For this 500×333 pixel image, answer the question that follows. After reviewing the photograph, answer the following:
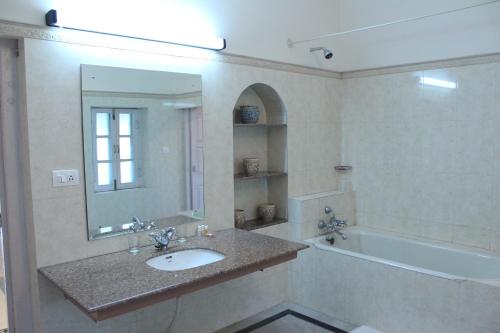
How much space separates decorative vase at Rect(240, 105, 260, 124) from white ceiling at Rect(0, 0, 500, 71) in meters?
0.41

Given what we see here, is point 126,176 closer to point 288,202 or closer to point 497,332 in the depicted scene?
point 288,202

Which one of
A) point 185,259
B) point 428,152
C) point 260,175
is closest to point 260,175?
point 260,175

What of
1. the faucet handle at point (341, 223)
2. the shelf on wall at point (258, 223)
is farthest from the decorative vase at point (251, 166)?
the faucet handle at point (341, 223)

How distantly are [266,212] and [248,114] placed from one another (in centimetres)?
85

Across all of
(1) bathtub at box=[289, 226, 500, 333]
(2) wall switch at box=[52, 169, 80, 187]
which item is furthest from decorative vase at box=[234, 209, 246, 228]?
(2) wall switch at box=[52, 169, 80, 187]

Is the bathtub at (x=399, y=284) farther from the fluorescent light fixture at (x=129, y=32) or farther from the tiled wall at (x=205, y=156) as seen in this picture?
the fluorescent light fixture at (x=129, y=32)

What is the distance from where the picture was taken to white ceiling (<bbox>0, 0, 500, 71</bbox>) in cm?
314

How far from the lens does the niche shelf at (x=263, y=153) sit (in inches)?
142

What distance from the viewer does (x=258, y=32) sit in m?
3.35

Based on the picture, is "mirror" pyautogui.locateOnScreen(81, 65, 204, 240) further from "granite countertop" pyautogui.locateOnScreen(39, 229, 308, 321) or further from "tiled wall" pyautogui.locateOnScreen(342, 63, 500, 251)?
"tiled wall" pyautogui.locateOnScreen(342, 63, 500, 251)

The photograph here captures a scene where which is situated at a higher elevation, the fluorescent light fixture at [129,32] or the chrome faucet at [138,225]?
the fluorescent light fixture at [129,32]

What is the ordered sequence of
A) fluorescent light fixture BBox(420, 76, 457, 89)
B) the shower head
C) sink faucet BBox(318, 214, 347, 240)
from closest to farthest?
1. fluorescent light fixture BBox(420, 76, 457, 89)
2. the shower head
3. sink faucet BBox(318, 214, 347, 240)

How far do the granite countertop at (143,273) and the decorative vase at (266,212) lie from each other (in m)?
0.81

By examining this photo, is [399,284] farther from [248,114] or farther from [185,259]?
[248,114]
